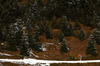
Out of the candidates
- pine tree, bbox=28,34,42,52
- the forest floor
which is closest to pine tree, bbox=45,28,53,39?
the forest floor

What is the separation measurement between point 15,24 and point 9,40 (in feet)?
37.4

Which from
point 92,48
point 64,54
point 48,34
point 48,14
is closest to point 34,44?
point 48,34

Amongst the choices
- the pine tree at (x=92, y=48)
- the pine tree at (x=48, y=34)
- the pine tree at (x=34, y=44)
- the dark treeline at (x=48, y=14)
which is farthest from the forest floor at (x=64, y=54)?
the dark treeline at (x=48, y=14)

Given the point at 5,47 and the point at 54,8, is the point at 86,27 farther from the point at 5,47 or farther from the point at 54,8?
the point at 5,47

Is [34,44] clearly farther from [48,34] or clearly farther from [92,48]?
[92,48]

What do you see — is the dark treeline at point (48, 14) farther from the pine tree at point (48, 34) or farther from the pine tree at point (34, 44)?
the pine tree at point (34, 44)

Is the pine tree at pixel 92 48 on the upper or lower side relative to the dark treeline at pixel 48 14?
lower

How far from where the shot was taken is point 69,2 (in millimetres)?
49125

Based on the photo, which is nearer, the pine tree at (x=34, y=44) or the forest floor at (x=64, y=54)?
the forest floor at (x=64, y=54)

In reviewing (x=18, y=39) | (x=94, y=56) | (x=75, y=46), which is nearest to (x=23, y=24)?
(x=18, y=39)

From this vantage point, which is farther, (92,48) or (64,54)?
(64,54)

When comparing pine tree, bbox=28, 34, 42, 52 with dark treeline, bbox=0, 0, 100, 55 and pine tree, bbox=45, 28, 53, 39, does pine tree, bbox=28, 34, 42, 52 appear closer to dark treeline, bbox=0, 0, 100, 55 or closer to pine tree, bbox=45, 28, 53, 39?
dark treeline, bbox=0, 0, 100, 55

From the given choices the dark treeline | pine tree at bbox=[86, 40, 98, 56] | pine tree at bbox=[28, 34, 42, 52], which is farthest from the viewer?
the dark treeline

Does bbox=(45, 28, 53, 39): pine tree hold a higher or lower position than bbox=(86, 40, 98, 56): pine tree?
higher
